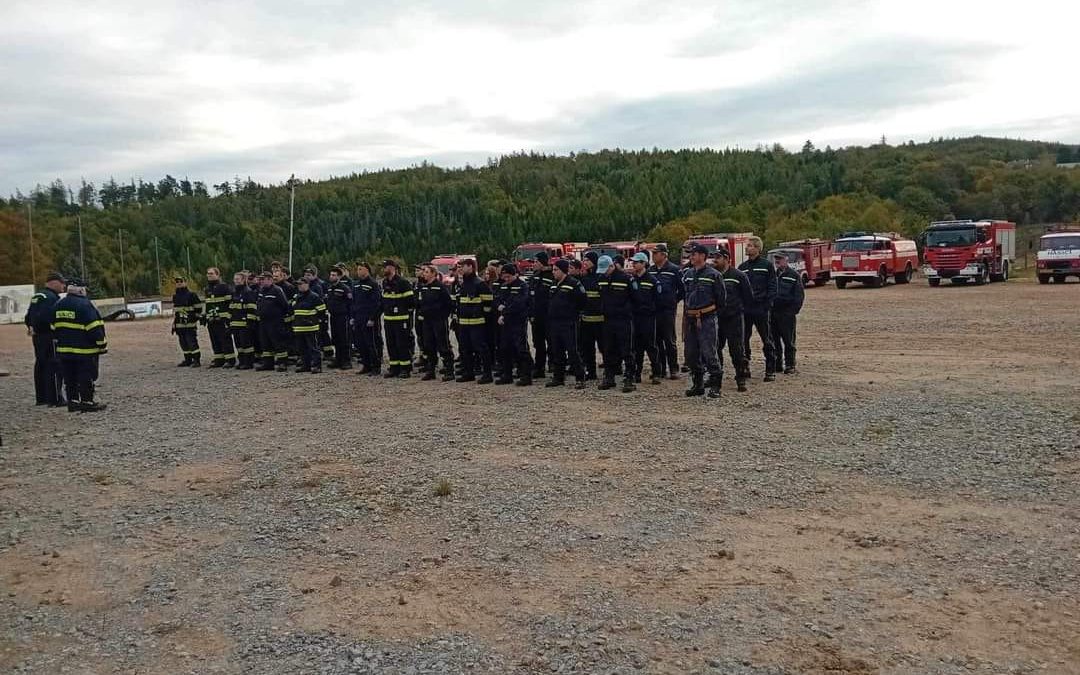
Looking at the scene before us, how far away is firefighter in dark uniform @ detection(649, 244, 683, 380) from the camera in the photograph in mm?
12797

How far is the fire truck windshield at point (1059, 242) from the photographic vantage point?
31922 mm

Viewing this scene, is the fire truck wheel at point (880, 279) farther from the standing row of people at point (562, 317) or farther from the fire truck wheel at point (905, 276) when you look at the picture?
the standing row of people at point (562, 317)

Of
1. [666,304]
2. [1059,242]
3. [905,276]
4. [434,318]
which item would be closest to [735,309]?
[666,304]

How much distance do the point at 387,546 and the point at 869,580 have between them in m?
3.08

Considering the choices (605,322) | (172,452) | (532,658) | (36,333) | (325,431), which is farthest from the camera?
(36,333)

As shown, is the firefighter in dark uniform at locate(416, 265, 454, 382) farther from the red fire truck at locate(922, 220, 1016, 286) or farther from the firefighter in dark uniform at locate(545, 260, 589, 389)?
the red fire truck at locate(922, 220, 1016, 286)

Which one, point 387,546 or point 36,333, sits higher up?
point 36,333

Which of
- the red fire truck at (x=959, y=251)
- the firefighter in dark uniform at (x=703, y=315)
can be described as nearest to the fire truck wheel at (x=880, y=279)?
the red fire truck at (x=959, y=251)

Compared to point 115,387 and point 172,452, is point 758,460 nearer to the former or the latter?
point 172,452

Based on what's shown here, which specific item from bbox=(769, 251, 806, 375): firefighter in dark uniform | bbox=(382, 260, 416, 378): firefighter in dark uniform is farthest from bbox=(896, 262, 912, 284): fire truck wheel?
bbox=(382, 260, 416, 378): firefighter in dark uniform

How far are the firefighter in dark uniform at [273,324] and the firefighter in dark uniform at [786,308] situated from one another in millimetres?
8480

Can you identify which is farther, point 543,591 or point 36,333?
point 36,333

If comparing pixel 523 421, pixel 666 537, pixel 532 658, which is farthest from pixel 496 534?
pixel 523 421

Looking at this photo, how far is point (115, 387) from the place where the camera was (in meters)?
15.3
